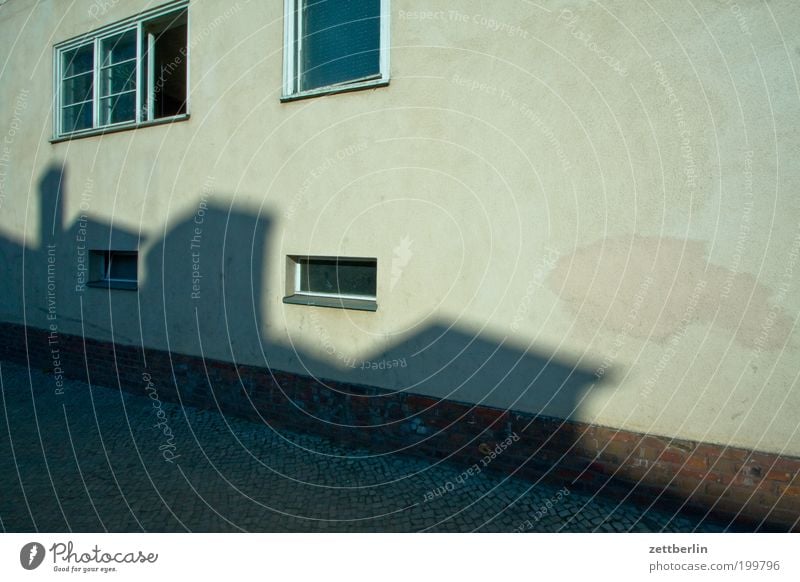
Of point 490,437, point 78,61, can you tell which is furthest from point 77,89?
point 490,437

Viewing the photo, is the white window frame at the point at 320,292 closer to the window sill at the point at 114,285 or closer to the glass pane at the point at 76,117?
the window sill at the point at 114,285

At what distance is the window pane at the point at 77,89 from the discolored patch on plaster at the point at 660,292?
714 cm

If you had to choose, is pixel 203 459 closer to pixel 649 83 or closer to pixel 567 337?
pixel 567 337

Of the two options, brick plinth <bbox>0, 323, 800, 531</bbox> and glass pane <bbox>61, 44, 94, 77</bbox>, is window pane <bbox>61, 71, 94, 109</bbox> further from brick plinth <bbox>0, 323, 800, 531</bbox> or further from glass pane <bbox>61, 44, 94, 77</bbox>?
brick plinth <bbox>0, 323, 800, 531</bbox>

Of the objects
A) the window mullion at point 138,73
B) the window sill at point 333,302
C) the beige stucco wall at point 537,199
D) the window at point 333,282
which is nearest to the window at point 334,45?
the beige stucco wall at point 537,199

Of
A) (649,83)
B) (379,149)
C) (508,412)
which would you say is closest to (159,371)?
(379,149)

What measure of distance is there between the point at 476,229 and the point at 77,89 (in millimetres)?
6707

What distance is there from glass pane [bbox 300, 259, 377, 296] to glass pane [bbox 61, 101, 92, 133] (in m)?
4.53

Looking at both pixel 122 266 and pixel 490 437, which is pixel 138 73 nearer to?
pixel 122 266

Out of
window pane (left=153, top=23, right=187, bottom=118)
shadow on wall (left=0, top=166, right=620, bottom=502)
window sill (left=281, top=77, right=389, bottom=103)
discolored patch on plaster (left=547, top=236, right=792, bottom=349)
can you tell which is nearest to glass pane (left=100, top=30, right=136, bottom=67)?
window pane (left=153, top=23, right=187, bottom=118)

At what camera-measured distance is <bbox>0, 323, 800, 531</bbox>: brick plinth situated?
310cm

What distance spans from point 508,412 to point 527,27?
318 cm

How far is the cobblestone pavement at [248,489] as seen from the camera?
3209 millimetres

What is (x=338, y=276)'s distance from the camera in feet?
15.3
